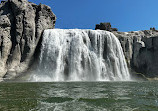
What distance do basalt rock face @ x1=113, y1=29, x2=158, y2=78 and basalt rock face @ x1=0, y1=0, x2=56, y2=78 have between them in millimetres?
18443

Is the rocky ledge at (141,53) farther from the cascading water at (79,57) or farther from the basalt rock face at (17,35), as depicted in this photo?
the basalt rock face at (17,35)

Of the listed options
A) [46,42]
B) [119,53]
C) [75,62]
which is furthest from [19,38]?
[119,53]

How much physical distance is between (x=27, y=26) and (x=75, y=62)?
11037 millimetres

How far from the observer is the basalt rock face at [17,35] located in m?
28.4

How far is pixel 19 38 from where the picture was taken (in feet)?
97.5

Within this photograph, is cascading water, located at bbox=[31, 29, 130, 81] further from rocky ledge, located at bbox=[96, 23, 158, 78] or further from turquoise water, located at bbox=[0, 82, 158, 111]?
turquoise water, located at bbox=[0, 82, 158, 111]

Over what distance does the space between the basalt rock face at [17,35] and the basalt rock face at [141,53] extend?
60.5 feet

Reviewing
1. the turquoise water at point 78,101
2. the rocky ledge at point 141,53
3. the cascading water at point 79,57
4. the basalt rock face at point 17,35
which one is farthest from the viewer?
the rocky ledge at point 141,53

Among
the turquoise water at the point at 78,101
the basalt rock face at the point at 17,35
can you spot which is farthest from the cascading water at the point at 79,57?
the turquoise water at the point at 78,101

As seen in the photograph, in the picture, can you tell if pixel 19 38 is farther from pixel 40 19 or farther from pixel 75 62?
pixel 75 62

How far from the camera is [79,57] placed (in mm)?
29141

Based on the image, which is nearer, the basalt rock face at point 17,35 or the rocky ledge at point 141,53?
the basalt rock face at point 17,35

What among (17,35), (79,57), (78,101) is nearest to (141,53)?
(79,57)

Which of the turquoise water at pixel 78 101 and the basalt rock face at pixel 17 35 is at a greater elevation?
the basalt rock face at pixel 17 35
